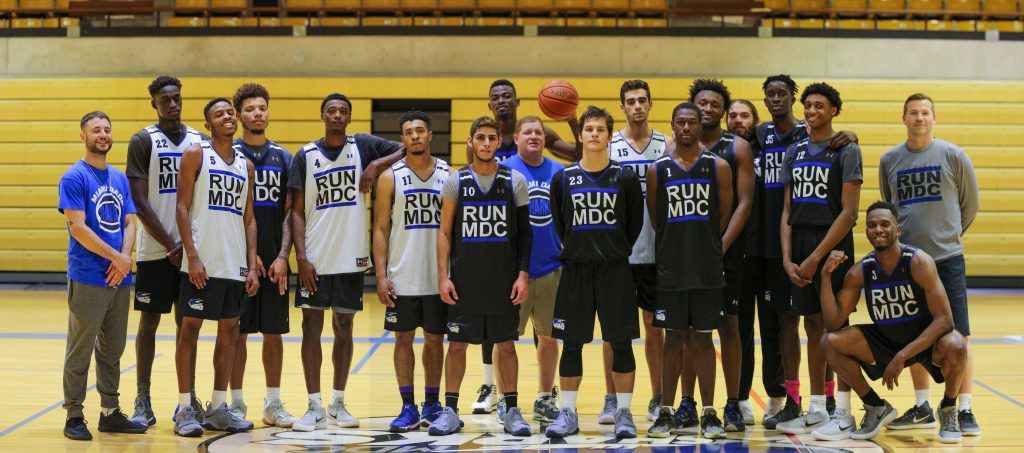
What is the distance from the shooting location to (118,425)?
5797 mm

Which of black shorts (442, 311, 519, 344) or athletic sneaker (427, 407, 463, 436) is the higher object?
black shorts (442, 311, 519, 344)

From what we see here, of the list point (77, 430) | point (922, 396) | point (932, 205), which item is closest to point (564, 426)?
point (922, 396)

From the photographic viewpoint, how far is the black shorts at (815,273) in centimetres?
584

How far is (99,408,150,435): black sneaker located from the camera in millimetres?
5797

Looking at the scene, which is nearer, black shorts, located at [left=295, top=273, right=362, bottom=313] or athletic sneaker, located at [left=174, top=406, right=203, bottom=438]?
athletic sneaker, located at [left=174, top=406, right=203, bottom=438]

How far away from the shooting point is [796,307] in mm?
5906

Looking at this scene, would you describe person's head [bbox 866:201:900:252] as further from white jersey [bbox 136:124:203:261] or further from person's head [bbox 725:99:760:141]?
white jersey [bbox 136:124:203:261]

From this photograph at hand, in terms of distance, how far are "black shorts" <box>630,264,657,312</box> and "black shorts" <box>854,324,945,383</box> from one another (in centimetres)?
120

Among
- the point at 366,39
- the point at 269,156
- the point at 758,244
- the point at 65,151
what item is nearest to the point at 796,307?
the point at 758,244

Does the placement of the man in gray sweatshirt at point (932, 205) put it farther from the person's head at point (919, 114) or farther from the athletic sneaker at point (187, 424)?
the athletic sneaker at point (187, 424)

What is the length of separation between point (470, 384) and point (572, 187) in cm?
241

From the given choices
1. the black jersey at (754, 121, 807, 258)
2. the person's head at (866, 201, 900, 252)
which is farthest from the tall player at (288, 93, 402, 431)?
the person's head at (866, 201, 900, 252)

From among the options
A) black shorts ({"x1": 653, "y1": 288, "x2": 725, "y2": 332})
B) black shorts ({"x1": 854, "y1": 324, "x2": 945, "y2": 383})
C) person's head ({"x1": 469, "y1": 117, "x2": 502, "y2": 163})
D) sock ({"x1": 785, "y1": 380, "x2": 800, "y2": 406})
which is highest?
person's head ({"x1": 469, "y1": 117, "x2": 502, "y2": 163})

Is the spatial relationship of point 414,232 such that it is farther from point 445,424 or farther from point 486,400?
point 486,400
